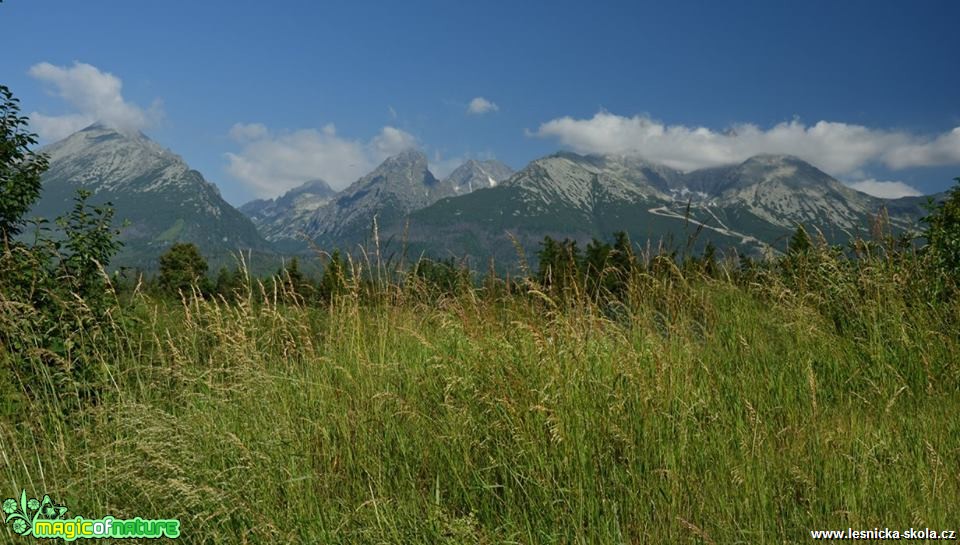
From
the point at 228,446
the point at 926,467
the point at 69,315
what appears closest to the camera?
the point at 926,467

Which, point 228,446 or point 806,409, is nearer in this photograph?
point 228,446

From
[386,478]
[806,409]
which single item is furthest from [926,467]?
[386,478]

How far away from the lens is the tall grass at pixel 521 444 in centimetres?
307

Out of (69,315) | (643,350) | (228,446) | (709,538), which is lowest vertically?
(709,538)

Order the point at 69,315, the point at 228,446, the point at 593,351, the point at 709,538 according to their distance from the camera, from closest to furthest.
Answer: the point at 709,538 < the point at 228,446 < the point at 593,351 < the point at 69,315

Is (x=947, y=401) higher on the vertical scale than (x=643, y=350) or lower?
lower

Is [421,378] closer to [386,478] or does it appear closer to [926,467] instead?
[386,478]

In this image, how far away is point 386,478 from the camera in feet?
12.0

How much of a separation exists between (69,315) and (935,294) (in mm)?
9937

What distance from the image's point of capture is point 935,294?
6.16m

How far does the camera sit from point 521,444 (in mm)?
3518

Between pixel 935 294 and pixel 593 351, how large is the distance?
14.4 feet

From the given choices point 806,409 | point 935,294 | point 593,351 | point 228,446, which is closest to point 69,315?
point 228,446

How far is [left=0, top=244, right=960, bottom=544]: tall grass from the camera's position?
3.07 metres
